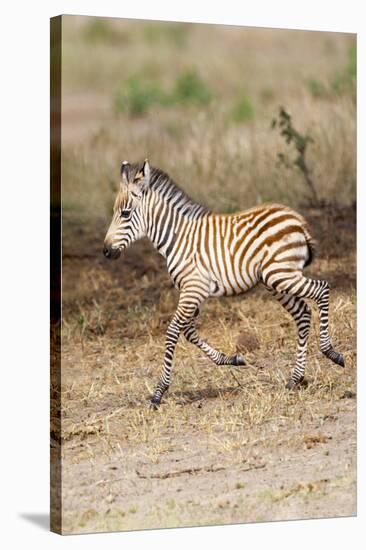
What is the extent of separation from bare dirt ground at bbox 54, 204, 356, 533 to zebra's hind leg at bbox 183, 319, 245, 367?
125 millimetres

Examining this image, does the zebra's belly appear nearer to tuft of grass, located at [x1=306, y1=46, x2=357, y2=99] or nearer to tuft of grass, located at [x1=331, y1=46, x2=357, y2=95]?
tuft of grass, located at [x1=306, y1=46, x2=357, y2=99]

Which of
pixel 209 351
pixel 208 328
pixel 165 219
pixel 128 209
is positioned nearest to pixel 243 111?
pixel 208 328

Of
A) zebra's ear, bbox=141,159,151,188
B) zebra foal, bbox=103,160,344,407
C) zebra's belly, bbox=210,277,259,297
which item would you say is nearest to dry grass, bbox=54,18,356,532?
zebra foal, bbox=103,160,344,407

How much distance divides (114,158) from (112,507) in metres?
5.83

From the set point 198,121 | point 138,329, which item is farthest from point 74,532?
point 198,121

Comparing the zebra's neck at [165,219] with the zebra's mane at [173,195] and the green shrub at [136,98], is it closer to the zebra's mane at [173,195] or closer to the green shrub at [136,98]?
the zebra's mane at [173,195]

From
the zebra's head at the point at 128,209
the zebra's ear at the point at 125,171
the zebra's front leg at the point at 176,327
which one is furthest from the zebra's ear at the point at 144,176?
the zebra's front leg at the point at 176,327

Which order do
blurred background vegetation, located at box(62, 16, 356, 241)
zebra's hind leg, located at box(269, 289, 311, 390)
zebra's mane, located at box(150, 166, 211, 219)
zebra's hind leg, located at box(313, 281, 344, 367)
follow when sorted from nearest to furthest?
zebra's mane, located at box(150, 166, 211, 219)
zebra's hind leg, located at box(313, 281, 344, 367)
zebra's hind leg, located at box(269, 289, 311, 390)
blurred background vegetation, located at box(62, 16, 356, 241)

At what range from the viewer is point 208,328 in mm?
12570

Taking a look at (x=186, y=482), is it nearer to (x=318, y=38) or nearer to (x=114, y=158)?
(x=318, y=38)

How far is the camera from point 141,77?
17609 mm

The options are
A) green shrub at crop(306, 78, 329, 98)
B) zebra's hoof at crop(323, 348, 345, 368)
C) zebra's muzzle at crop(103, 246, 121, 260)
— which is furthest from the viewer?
green shrub at crop(306, 78, 329, 98)

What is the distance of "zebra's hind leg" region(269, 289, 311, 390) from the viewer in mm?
12086

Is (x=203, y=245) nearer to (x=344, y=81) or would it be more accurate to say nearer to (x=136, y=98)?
(x=344, y=81)
